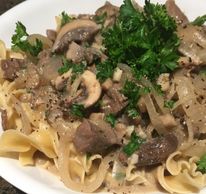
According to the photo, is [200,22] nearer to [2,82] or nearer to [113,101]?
[113,101]

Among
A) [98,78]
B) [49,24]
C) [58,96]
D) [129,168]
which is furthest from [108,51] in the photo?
[49,24]

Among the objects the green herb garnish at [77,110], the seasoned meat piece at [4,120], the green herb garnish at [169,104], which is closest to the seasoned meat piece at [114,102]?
the green herb garnish at [77,110]

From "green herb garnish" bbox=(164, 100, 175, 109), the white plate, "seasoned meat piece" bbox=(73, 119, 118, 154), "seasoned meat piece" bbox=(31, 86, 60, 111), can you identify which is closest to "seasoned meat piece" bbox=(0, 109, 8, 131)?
"seasoned meat piece" bbox=(31, 86, 60, 111)

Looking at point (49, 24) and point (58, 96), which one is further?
point (49, 24)

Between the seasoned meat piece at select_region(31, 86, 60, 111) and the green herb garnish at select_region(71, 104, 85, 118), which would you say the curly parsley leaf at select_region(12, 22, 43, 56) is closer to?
the seasoned meat piece at select_region(31, 86, 60, 111)

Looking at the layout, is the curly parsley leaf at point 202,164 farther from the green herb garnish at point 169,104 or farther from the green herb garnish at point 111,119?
the green herb garnish at point 111,119

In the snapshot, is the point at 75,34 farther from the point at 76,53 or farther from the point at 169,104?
the point at 169,104
